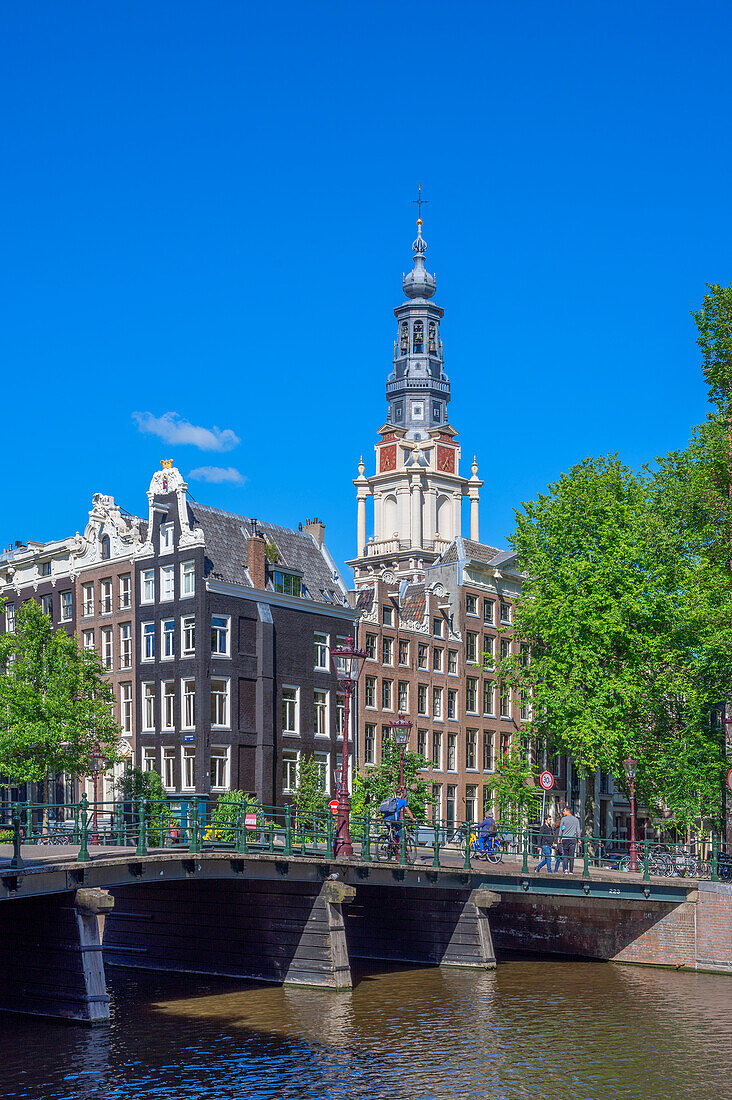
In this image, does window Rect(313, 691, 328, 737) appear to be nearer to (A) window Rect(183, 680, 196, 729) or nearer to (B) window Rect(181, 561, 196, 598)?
(A) window Rect(183, 680, 196, 729)

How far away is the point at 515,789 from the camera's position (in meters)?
68.1

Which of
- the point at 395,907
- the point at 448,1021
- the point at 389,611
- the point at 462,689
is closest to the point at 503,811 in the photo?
the point at 462,689

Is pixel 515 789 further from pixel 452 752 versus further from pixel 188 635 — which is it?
pixel 188 635

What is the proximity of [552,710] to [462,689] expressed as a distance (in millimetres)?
15611

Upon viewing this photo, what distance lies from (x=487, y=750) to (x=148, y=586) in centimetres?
2261

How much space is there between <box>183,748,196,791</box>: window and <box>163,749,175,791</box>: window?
829mm

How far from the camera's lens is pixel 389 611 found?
234 feet

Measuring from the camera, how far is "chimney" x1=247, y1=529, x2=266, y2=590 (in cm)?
6469

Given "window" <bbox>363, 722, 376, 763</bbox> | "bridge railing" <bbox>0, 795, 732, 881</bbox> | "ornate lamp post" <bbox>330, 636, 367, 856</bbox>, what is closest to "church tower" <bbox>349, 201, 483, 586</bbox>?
"window" <bbox>363, 722, 376, 763</bbox>

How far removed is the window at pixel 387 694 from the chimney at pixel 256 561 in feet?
31.0

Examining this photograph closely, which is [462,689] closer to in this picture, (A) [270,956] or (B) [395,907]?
(B) [395,907]

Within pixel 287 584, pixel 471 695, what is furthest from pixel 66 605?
pixel 471 695

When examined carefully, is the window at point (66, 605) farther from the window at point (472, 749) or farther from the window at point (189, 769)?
the window at point (472, 749)

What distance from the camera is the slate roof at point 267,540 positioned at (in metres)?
63.7
